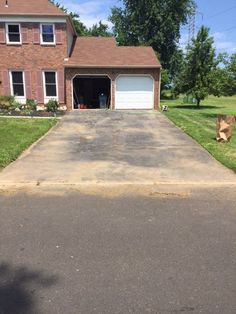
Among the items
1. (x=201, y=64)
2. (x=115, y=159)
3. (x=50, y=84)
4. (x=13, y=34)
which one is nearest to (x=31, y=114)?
(x=50, y=84)

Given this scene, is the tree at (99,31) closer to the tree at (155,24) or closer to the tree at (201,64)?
the tree at (155,24)

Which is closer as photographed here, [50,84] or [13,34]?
[13,34]

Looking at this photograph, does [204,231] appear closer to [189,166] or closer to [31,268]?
[31,268]

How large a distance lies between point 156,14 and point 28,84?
25.9 metres

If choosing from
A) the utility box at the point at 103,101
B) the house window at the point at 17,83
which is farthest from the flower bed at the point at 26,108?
the utility box at the point at 103,101

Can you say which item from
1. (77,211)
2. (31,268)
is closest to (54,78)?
(77,211)

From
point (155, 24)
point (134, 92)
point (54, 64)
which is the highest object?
point (155, 24)

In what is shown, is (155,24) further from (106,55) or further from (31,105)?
(31,105)

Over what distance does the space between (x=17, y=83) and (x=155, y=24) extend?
2639 centimetres

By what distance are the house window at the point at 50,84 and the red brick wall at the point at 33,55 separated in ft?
1.44

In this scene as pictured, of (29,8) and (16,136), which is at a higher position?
(29,8)

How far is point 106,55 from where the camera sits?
2688 centimetres

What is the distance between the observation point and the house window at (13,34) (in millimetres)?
24344

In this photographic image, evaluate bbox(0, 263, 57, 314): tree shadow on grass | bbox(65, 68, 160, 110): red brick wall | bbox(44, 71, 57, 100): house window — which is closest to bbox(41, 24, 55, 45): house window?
bbox(44, 71, 57, 100): house window
